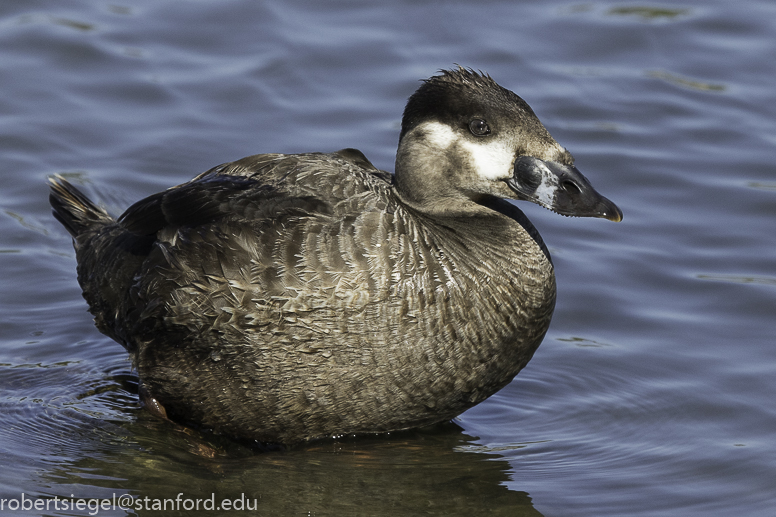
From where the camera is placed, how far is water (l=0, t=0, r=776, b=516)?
6.12 m

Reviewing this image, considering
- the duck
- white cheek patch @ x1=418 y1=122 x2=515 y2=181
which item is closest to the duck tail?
the duck

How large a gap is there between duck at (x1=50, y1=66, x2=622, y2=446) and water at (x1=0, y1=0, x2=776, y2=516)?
50 cm

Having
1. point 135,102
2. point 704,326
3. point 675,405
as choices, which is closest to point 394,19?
point 135,102

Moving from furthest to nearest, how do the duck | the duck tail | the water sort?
the duck tail
the water
the duck

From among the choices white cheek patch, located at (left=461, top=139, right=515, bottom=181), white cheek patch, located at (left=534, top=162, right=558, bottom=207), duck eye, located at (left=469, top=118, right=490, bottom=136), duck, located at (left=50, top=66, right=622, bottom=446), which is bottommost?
duck, located at (left=50, top=66, right=622, bottom=446)

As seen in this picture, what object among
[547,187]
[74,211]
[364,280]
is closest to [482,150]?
[547,187]

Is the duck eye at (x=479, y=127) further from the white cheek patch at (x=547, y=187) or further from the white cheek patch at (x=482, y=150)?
the white cheek patch at (x=547, y=187)

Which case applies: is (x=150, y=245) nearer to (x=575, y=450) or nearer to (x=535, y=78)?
(x=575, y=450)

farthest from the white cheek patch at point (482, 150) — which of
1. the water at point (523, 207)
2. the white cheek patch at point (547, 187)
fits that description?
the water at point (523, 207)

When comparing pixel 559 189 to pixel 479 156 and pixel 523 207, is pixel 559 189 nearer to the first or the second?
pixel 479 156

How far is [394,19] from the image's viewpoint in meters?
12.3

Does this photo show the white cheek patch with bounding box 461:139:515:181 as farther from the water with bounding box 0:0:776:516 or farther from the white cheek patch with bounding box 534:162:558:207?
the water with bounding box 0:0:776:516

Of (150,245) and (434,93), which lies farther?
(150,245)

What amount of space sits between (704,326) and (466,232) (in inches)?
103
